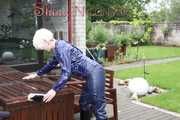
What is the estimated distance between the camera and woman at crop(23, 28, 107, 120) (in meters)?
3.78

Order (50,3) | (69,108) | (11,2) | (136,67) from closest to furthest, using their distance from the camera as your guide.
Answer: (69,108) → (11,2) → (50,3) → (136,67)

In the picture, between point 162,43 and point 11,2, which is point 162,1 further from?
point 11,2

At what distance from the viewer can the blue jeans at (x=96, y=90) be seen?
4.14m

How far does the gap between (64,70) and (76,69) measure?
0.34 meters

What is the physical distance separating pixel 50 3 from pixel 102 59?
3320mm

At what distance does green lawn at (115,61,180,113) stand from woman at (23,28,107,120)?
2559mm

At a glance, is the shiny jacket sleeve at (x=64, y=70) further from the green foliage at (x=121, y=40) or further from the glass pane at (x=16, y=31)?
the green foliage at (x=121, y=40)

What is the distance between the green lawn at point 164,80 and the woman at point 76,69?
2.56 metres

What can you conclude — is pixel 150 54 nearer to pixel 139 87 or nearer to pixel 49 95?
pixel 139 87

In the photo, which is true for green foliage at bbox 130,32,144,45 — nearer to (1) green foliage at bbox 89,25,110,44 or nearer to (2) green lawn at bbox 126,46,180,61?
(2) green lawn at bbox 126,46,180,61

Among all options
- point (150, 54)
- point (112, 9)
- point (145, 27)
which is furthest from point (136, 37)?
point (112, 9)

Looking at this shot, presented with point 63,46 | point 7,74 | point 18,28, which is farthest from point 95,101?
point 18,28

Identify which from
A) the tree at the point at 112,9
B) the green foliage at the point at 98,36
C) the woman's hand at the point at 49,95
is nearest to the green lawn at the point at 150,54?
the green foliage at the point at 98,36

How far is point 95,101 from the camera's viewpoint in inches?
166
